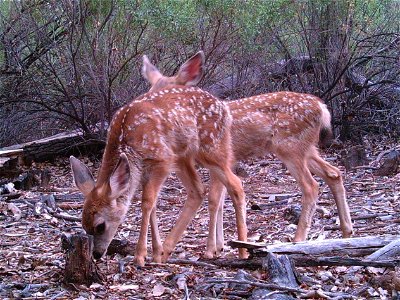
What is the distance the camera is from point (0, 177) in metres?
10.7

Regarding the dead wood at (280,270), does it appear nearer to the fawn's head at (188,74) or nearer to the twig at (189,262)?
the twig at (189,262)

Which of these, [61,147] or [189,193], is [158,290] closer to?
[189,193]

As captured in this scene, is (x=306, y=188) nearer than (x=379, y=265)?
No

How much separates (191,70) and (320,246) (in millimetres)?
3885

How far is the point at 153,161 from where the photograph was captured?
6.50 m

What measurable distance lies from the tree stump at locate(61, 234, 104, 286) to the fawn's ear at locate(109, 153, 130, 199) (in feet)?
2.92

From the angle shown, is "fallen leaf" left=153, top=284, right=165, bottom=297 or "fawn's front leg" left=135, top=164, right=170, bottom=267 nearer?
"fallen leaf" left=153, top=284, right=165, bottom=297

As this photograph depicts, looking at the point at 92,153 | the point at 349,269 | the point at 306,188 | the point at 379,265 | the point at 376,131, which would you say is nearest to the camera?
the point at 379,265

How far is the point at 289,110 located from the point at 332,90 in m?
5.95

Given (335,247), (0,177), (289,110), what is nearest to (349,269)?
(335,247)

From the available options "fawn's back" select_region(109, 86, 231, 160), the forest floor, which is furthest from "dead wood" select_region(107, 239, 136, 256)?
"fawn's back" select_region(109, 86, 231, 160)

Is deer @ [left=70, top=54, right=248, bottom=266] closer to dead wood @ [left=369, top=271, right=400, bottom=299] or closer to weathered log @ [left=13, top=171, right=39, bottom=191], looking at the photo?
dead wood @ [left=369, top=271, right=400, bottom=299]

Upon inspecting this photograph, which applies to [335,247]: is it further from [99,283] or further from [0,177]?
[0,177]

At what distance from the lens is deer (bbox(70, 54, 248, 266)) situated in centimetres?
621
